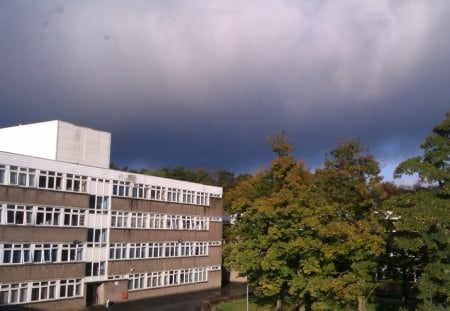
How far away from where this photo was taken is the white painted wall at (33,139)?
4239 cm

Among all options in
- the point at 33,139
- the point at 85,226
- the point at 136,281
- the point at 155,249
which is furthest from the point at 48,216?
the point at 155,249

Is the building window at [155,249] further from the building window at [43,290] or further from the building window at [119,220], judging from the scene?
the building window at [43,290]

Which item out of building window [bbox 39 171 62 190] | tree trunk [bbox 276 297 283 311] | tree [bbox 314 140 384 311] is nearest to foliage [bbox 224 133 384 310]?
tree [bbox 314 140 384 311]

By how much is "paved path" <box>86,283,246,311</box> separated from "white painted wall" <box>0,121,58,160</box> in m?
12.8

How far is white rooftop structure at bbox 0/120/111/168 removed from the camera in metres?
42.4

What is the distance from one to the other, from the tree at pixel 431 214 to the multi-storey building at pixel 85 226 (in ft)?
76.6

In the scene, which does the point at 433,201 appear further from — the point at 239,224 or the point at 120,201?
the point at 120,201

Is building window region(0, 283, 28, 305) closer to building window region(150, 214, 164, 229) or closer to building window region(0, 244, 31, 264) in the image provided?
building window region(0, 244, 31, 264)

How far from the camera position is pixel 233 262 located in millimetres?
37031

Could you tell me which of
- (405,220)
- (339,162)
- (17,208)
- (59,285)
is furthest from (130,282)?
(405,220)

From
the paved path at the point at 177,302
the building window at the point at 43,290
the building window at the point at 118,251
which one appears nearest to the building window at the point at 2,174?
the building window at the point at 43,290

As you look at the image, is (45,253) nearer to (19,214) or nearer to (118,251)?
(19,214)

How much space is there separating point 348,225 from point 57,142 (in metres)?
23.0

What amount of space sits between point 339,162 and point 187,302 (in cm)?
1908
